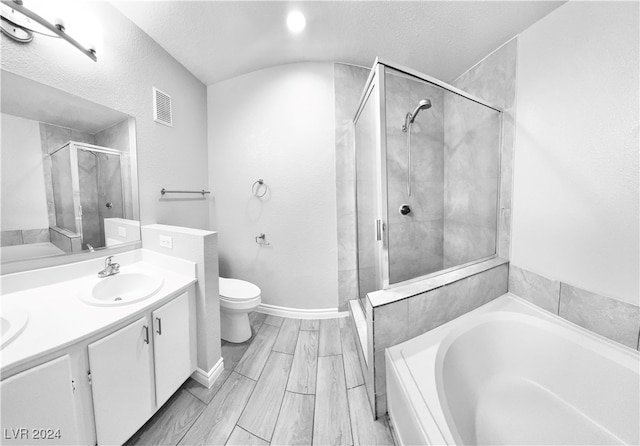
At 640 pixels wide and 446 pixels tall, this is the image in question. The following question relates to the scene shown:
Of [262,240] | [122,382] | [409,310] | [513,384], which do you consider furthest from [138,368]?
[513,384]

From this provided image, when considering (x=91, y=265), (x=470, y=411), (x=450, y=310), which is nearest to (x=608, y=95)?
(x=450, y=310)

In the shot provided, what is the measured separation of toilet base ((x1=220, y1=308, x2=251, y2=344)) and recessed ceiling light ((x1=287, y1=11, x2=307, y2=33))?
6.81 feet

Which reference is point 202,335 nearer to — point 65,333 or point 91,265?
point 65,333

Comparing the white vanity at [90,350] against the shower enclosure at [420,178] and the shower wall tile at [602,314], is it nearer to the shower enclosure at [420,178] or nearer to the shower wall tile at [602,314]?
the shower enclosure at [420,178]

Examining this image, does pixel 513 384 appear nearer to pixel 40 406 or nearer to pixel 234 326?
pixel 234 326

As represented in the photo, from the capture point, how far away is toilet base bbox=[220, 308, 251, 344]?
1.55 m

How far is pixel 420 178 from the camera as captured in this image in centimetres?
174

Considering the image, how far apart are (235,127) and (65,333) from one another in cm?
179

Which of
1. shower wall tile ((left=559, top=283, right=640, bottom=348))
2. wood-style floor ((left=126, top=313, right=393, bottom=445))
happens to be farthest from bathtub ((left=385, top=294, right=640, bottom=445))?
wood-style floor ((left=126, top=313, right=393, bottom=445))

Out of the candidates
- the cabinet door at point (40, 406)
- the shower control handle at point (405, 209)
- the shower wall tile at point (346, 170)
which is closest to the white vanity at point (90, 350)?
the cabinet door at point (40, 406)

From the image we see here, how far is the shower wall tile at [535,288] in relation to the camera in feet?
3.93

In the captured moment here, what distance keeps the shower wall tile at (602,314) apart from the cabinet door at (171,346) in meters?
2.16

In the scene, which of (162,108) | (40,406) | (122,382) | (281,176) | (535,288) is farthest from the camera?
(281,176)

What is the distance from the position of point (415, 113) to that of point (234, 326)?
6.87 ft
